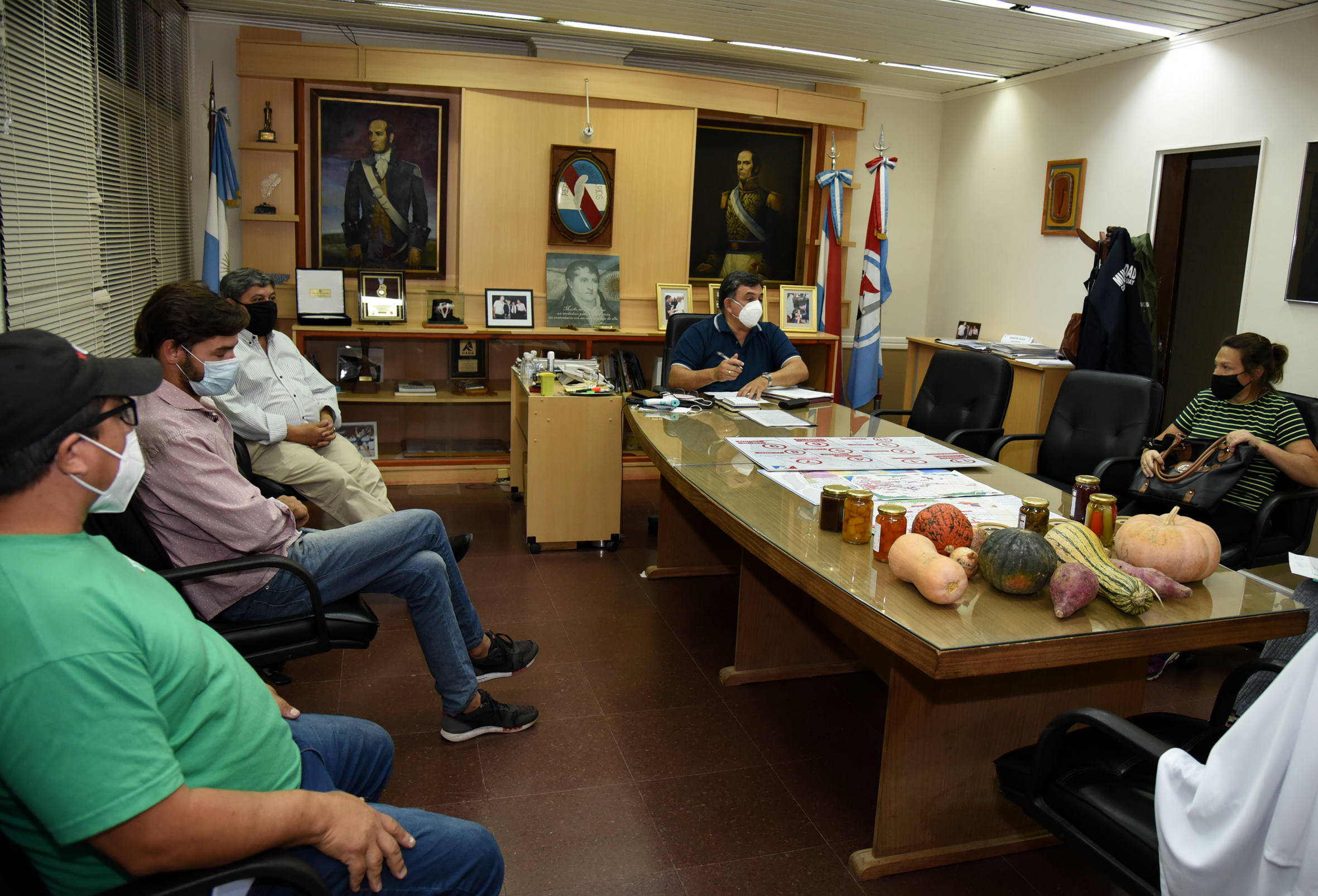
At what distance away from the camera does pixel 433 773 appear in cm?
249

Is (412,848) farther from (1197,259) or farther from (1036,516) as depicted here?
(1197,259)

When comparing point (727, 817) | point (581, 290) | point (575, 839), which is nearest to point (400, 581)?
point (575, 839)

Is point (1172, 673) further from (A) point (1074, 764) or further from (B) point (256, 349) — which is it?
(B) point (256, 349)

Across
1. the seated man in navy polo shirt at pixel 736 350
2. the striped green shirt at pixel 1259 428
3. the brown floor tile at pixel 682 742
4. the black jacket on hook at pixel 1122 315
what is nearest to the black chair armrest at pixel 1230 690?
the brown floor tile at pixel 682 742

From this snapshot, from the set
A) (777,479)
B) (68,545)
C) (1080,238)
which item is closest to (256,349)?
(777,479)

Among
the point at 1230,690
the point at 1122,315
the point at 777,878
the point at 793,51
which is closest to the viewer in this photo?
the point at 1230,690

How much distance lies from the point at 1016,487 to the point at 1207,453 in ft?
3.14

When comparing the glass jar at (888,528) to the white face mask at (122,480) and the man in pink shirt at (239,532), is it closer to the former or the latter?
the man in pink shirt at (239,532)

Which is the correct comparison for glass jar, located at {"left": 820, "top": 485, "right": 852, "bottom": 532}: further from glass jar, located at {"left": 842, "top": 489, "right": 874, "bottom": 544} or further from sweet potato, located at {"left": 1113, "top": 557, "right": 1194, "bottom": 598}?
sweet potato, located at {"left": 1113, "top": 557, "right": 1194, "bottom": 598}

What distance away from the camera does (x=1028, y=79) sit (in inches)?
241

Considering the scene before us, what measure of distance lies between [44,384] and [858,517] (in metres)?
1.63

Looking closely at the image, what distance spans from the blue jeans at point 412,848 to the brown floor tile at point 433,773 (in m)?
0.74

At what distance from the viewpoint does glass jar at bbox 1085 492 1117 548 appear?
216cm

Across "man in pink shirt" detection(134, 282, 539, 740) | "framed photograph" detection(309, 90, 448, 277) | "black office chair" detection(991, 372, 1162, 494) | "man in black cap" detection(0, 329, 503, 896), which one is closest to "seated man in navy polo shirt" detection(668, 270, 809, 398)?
"black office chair" detection(991, 372, 1162, 494)
